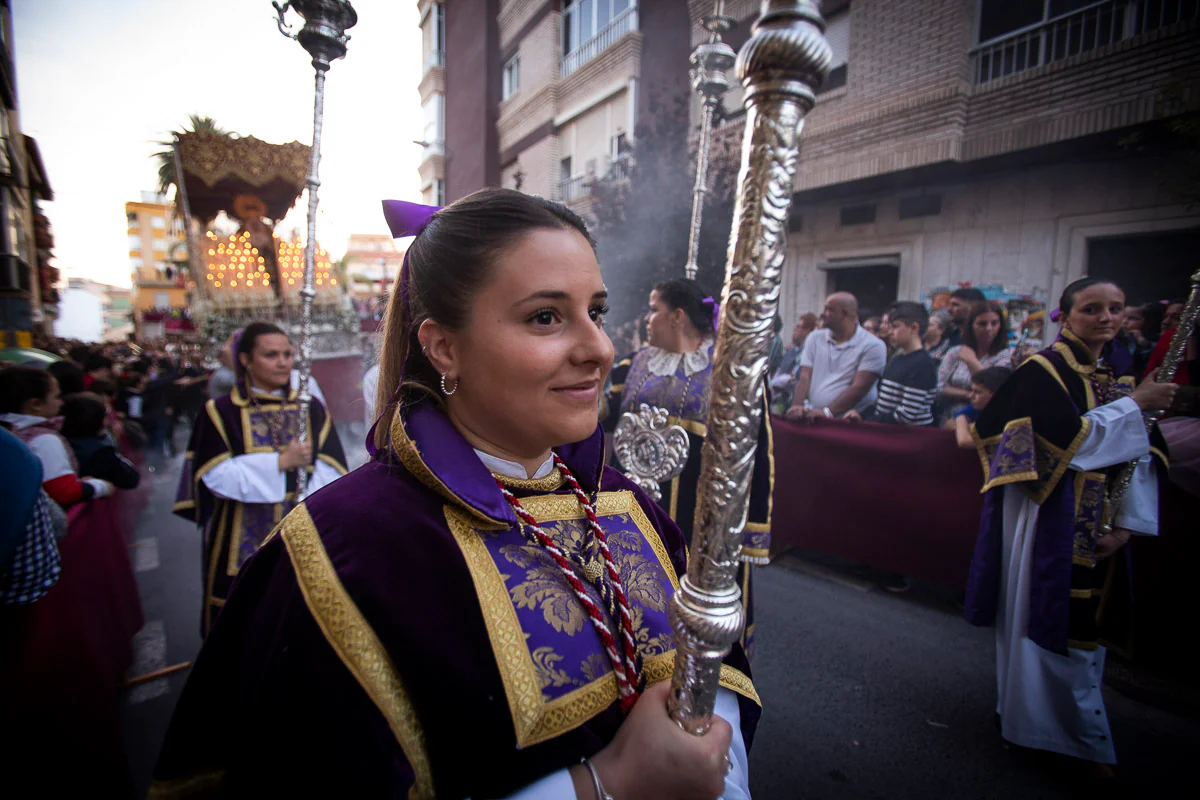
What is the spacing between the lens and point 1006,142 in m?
5.98

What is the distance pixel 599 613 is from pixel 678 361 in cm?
246

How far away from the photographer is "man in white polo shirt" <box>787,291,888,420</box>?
5312 millimetres

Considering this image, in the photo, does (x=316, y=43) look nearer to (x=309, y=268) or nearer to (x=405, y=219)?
(x=309, y=268)

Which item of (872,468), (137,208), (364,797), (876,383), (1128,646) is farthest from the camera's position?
(137,208)

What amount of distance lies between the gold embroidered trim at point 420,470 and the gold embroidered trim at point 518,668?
0.16ft

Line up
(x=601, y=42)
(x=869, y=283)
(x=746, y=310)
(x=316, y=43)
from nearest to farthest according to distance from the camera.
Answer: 1. (x=746, y=310)
2. (x=316, y=43)
3. (x=869, y=283)
4. (x=601, y=42)

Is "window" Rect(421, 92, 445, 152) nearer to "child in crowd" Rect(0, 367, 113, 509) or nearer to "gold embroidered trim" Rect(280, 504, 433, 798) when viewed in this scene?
"child in crowd" Rect(0, 367, 113, 509)

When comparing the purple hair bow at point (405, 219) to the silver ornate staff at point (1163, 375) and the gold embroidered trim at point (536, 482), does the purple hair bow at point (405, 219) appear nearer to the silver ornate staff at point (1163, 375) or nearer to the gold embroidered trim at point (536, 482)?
the gold embroidered trim at point (536, 482)

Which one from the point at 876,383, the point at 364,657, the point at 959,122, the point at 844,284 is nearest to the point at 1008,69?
the point at 959,122

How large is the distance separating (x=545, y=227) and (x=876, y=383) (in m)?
5.03

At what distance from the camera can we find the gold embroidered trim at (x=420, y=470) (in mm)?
1028

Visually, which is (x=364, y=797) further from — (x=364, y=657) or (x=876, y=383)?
(x=876, y=383)

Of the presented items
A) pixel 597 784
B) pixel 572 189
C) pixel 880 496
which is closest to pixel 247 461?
pixel 597 784

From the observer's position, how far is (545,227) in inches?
44.1
